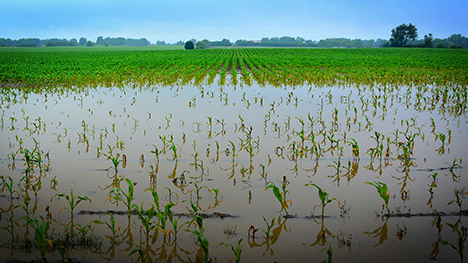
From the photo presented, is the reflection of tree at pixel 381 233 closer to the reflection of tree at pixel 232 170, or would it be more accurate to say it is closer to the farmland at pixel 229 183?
the farmland at pixel 229 183

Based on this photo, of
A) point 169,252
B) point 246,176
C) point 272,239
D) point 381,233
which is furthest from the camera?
point 246,176

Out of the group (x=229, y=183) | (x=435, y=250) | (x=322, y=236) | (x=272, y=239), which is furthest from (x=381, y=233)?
(x=229, y=183)

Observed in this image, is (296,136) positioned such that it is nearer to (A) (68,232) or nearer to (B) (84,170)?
(B) (84,170)

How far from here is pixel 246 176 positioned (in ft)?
20.7

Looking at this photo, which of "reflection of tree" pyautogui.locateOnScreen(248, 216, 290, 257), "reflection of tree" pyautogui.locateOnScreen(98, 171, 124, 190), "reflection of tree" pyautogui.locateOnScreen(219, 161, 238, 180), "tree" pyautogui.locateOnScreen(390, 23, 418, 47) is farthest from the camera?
"tree" pyautogui.locateOnScreen(390, 23, 418, 47)

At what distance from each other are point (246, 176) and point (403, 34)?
11651 centimetres

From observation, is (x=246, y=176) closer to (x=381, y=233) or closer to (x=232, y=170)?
(x=232, y=170)

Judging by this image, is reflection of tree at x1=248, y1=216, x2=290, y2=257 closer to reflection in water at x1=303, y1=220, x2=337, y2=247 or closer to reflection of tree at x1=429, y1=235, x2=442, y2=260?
reflection in water at x1=303, y1=220, x2=337, y2=247

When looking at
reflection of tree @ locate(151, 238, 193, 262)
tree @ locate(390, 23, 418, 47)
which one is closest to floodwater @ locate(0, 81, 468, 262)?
reflection of tree @ locate(151, 238, 193, 262)

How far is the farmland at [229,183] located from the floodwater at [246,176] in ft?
0.08

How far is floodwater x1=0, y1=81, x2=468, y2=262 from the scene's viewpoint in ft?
13.7

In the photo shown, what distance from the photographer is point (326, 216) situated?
4812 millimetres

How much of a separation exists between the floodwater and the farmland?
0.08 ft

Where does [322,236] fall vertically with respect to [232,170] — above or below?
below
